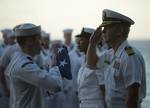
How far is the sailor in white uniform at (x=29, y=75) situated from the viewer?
5.25 metres

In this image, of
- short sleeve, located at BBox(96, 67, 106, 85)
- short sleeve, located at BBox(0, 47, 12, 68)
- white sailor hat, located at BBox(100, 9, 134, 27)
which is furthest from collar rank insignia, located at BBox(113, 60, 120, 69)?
short sleeve, located at BBox(0, 47, 12, 68)

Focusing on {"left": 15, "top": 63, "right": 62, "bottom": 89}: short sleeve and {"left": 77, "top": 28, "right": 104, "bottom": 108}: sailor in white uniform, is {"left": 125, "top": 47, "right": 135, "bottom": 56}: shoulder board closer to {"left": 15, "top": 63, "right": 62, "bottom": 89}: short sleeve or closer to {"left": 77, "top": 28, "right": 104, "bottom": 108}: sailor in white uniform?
{"left": 15, "top": 63, "right": 62, "bottom": 89}: short sleeve

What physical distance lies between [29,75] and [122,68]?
935mm

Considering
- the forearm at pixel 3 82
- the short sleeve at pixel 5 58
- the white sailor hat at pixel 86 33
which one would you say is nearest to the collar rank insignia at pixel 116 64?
the white sailor hat at pixel 86 33

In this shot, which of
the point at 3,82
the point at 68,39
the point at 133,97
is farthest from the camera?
the point at 68,39

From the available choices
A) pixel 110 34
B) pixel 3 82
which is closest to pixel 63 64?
pixel 110 34

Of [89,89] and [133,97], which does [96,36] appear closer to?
[89,89]

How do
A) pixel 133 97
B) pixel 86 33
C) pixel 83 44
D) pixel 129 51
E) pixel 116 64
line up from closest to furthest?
pixel 133 97 < pixel 129 51 < pixel 116 64 < pixel 83 44 < pixel 86 33

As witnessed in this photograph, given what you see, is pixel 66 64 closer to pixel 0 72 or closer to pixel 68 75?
pixel 68 75

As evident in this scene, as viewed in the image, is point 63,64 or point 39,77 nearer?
point 39,77

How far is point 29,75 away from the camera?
17.2 ft

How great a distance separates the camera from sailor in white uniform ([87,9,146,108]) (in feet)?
16.0

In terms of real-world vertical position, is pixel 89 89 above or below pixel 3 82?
above

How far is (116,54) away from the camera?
205 inches
